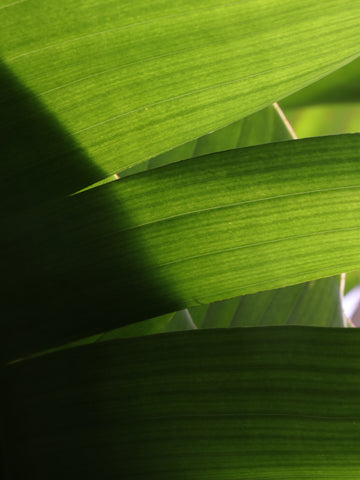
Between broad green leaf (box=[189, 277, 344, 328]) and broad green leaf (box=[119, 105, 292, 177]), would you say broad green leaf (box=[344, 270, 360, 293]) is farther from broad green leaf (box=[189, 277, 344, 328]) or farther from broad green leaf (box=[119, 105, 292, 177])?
broad green leaf (box=[119, 105, 292, 177])

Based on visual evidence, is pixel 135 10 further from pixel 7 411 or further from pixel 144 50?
pixel 7 411

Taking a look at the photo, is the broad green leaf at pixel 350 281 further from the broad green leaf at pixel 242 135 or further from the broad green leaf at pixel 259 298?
the broad green leaf at pixel 242 135

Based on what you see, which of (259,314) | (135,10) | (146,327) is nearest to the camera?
(135,10)

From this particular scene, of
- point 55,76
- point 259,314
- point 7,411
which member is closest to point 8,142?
point 55,76

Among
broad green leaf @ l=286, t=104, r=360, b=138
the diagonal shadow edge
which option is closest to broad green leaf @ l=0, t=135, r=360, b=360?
the diagonal shadow edge

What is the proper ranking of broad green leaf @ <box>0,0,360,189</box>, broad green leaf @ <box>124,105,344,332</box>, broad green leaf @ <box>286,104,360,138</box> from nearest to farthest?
broad green leaf @ <box>0,0,360,189</box> → broad green leaf @ <box>124,105,344,332</box> → broad green leaf @ <box>286,104,360,138</box>

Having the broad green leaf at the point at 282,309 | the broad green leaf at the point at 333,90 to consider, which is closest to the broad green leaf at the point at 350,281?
the broad green leaf at the point at 282,309
